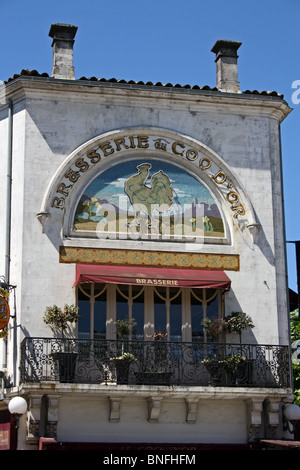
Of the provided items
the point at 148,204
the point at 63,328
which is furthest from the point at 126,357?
the point at 148,204

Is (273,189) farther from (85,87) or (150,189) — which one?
(85,87)

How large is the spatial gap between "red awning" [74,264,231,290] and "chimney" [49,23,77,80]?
16.8ft

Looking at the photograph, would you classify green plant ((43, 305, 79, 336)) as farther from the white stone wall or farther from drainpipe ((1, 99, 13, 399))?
drainpipe ((1, 99, 13, 399))

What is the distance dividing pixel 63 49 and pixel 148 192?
14.3ft

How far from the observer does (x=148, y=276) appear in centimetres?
2475

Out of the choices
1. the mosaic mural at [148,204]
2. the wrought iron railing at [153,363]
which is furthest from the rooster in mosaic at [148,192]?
the wrought iron railing at [153,363]

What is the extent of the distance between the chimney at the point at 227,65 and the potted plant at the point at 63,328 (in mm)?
7389

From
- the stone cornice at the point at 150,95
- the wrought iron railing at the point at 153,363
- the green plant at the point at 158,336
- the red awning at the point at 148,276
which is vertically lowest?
the wrought iron railing at the point at 153,363

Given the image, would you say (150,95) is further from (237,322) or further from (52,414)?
(52,414)

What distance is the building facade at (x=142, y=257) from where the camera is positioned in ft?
78.7

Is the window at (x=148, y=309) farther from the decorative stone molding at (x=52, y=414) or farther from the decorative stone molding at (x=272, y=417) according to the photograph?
the decorative stone molding at (x=272, y=417)

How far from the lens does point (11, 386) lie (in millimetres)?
24156

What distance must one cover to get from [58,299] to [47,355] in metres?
1.50

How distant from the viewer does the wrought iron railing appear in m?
23.8
